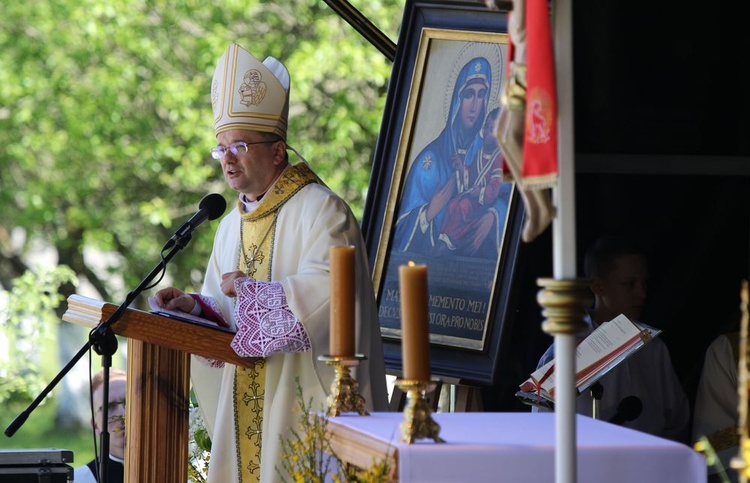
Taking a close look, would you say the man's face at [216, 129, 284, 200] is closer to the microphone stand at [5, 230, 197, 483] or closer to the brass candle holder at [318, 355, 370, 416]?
the microphone stand at [5, 230, 197, 483]

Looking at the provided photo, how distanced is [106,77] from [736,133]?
835cm

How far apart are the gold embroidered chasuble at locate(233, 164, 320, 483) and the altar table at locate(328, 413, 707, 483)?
6.30ft

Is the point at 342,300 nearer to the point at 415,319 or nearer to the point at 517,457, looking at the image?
the point at 415,319

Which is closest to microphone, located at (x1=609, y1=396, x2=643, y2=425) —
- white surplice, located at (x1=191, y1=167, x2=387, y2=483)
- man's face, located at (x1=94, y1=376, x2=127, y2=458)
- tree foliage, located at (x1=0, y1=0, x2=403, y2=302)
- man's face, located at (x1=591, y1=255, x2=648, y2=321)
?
white surplice, located at (x1=191, y1=167, x2=387, y2=483)

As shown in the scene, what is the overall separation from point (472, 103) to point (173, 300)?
1696 mm

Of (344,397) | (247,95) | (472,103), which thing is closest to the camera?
(344,397)

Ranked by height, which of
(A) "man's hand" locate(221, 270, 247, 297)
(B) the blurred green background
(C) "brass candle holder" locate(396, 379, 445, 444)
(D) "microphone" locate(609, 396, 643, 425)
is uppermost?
(B) the blurred green background

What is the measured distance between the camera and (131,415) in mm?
4461

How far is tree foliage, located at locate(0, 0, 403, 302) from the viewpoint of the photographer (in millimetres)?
12250

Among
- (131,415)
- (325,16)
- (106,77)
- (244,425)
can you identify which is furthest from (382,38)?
(106,77)

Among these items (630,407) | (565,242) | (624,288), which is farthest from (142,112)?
(565,242)

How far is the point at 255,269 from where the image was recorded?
5.40m

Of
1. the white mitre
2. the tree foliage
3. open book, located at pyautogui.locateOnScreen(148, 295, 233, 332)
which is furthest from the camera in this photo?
the tree foliage

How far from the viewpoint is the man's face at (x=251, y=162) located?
5.27 meters
